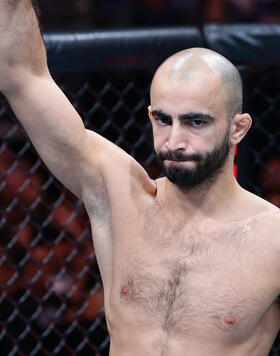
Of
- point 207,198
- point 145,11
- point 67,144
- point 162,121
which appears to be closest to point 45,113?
→ point 67,144

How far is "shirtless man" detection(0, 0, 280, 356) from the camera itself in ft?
3.69

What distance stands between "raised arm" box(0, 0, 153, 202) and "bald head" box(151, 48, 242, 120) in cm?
16

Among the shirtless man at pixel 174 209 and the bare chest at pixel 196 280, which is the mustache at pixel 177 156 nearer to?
the shirtless man at pixel 174 209

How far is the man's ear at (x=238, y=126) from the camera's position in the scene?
118 cm

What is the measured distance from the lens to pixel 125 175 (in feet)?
4.08

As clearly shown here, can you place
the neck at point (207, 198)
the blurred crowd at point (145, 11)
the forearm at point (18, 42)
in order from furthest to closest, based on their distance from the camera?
the blurred crowd at point (145, 11)
the neck at point (207, 198)
the forearm at point (18, 42)

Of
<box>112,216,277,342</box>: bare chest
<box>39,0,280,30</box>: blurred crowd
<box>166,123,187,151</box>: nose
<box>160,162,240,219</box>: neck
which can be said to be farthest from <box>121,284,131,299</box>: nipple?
<box>39,0,280,30</box>: blurred crowd

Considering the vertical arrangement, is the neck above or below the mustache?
below

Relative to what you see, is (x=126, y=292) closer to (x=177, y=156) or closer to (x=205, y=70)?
(x=177, y=156)

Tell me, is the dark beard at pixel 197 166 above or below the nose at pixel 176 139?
below

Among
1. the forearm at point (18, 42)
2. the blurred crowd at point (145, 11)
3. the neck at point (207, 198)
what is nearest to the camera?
the forearm at point (18, 42)

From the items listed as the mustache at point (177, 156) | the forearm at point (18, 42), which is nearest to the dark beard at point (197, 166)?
the mustache at point (177, 156)

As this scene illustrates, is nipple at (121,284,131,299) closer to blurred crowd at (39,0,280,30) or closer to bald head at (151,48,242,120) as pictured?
bald head at (151,48,242,120)

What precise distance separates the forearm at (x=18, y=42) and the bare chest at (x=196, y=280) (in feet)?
1.09
